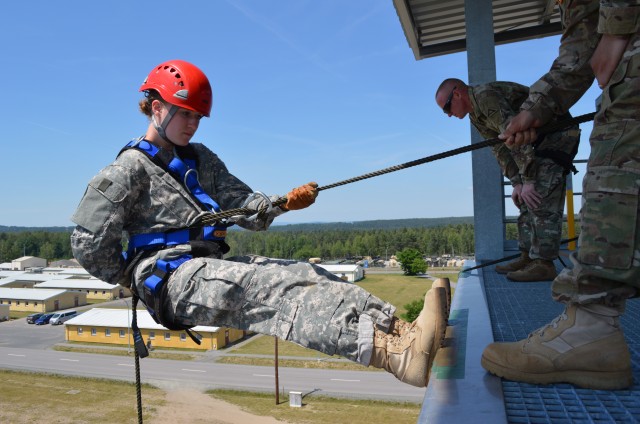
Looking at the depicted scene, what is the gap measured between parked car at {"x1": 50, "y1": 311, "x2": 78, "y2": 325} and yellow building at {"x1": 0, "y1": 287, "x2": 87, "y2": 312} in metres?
2.94

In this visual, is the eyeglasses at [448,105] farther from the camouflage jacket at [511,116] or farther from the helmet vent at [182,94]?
the helmet vent at [182,94]

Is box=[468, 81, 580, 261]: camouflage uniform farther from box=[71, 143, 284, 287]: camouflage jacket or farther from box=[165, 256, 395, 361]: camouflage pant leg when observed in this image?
box=[165, 256, 395, 361]: camouflage pant leg

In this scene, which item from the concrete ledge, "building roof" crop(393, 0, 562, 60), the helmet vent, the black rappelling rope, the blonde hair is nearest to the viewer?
the concrete ledge

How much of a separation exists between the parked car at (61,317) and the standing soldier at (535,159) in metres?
38.2

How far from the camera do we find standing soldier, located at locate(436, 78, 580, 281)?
3746mm

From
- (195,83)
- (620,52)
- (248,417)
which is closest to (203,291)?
(195,83)

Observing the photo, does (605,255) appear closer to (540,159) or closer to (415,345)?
(415,345)

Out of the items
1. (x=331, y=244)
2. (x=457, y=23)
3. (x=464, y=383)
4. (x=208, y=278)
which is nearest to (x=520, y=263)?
(x=464, y=383)

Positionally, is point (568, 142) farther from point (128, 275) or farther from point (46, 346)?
point (46, 346)

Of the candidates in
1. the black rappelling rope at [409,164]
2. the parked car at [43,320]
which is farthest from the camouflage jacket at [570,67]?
the parked car at [43,320]

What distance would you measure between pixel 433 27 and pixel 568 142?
14.9 ft

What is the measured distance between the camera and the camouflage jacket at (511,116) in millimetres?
3734

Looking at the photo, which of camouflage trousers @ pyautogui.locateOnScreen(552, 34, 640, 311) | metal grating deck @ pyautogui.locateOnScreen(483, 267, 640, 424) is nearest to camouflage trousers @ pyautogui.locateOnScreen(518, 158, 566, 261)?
metal grating deck @ pyautogui.locateOnScreen(483, 267, 640, 424)

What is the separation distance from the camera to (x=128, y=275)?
8.29 feet
